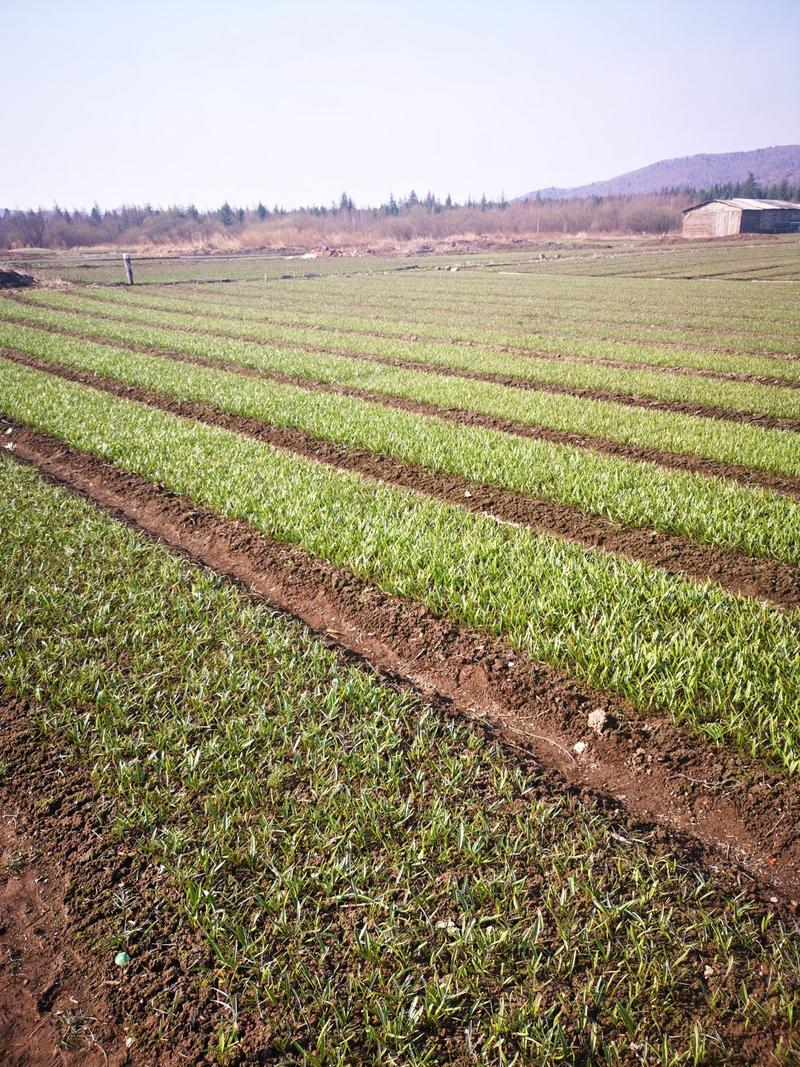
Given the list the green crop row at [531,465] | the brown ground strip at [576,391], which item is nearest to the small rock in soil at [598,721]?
the green crop row at [531,465]

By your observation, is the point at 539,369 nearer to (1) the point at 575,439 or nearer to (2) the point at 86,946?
(1) the point at 575,439

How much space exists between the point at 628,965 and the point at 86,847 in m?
2.64

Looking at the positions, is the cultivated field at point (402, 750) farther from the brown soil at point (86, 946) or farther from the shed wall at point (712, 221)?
the shed wall at point (712, 221)

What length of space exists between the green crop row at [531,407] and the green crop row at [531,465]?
1310 millimetres

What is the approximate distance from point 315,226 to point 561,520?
6149 inches

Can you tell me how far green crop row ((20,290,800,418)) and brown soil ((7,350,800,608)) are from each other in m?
7.22

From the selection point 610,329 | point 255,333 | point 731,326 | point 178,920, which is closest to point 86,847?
point 178,920

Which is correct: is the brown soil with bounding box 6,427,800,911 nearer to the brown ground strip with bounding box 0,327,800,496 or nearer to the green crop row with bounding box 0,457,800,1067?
the green crop row with bounding box 0,457,800,1067

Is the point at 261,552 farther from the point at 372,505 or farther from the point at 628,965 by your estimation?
the point at 628,965

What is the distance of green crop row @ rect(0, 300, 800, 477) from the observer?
10055mm

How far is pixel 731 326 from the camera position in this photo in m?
24.7

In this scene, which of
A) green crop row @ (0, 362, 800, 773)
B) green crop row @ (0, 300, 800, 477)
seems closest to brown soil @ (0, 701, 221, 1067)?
green crop row @ (0, 362, 800, 773)

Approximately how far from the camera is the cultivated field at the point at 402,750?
8.50 ft

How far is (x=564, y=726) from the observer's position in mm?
4312
